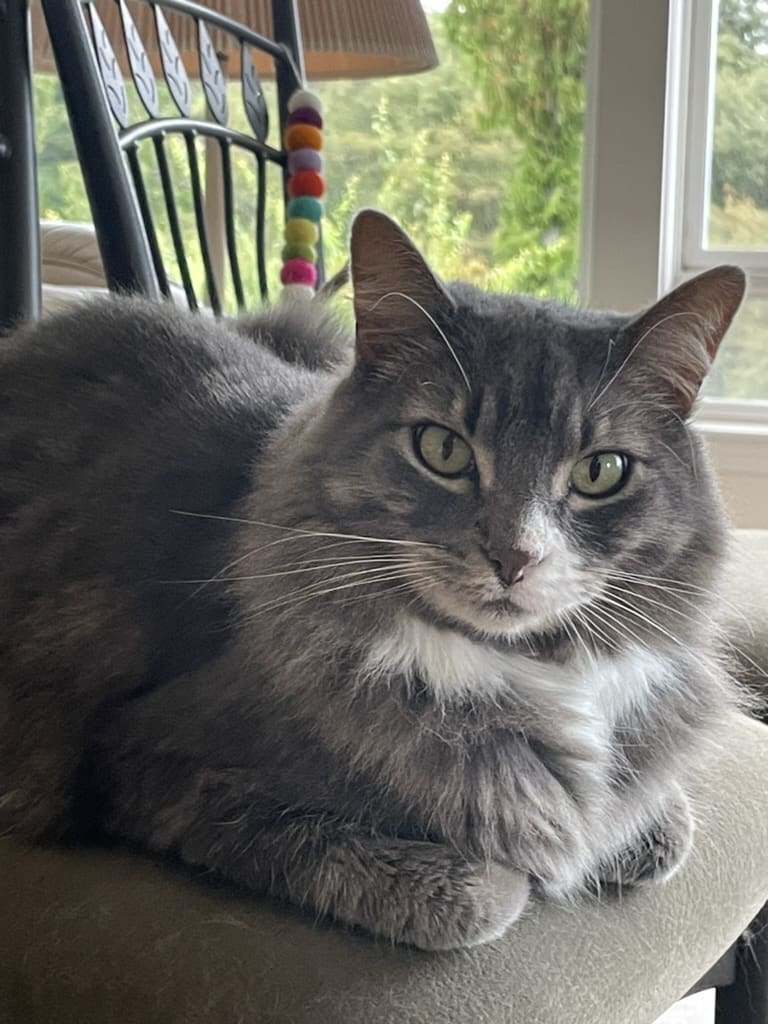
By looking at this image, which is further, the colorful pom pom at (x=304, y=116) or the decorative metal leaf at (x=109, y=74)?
the colorful pom pom at (x=304, y=116)

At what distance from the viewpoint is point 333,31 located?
5.29 ft

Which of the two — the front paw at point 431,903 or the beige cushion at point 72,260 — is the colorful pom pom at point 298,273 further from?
the front paw at point 431,903

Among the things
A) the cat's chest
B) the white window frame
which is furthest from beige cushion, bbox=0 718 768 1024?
the white window frame

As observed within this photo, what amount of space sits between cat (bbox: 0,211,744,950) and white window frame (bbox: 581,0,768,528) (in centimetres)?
142

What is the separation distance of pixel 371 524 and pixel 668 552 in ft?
0.68

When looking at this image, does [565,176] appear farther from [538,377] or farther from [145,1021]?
[145,1021]

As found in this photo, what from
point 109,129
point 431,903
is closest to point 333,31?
point 109,129

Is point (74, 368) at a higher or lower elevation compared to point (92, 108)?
lower

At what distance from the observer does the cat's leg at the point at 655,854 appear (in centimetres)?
78

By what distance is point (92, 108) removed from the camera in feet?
3.60

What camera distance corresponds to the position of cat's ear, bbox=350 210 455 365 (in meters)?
0.76

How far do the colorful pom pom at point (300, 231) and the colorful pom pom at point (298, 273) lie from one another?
0.03 metres

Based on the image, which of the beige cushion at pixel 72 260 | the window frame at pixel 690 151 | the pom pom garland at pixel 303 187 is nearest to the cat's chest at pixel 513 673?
the pom pom garland at pixel 303 187

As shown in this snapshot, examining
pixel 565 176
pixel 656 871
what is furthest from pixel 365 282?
pixel 565 176
